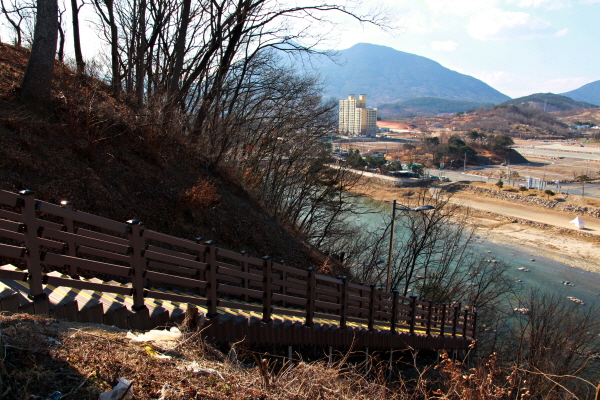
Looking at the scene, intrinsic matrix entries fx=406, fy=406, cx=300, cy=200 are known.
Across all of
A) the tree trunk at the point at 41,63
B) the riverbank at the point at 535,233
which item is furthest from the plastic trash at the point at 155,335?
the riverbank at the point at 535,233

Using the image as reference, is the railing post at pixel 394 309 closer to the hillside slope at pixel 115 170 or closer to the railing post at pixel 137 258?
the hillside slope at pixel 115 170

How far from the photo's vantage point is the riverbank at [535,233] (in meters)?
34.8

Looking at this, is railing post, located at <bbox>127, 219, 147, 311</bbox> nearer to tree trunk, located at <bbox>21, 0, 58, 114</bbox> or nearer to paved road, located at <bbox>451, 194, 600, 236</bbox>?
tree trunk, located at <bbox>21, 0, 58, 114</bbox>

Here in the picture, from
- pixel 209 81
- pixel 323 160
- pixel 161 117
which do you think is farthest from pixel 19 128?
pixel 323 160

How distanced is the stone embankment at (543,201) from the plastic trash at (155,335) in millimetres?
55515

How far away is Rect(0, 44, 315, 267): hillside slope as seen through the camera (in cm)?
744

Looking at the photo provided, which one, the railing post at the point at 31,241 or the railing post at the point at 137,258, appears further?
the railing post at the point at 137,258

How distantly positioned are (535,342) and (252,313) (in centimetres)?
1429

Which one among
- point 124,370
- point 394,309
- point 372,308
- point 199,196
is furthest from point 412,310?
point 124,370

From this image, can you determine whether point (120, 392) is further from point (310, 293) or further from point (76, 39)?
point (76, 39)

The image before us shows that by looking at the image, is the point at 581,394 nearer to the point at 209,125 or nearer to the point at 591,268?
the point at 209,125

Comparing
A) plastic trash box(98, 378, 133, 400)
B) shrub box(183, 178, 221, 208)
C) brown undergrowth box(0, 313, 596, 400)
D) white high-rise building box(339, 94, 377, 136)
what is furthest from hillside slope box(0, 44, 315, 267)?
white high-rise building box(339, 94, 377, 136)

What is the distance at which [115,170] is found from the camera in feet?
29.1

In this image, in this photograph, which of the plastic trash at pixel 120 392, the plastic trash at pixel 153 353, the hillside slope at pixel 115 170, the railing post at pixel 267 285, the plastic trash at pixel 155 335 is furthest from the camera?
the hillside slope at pixel 115 170
